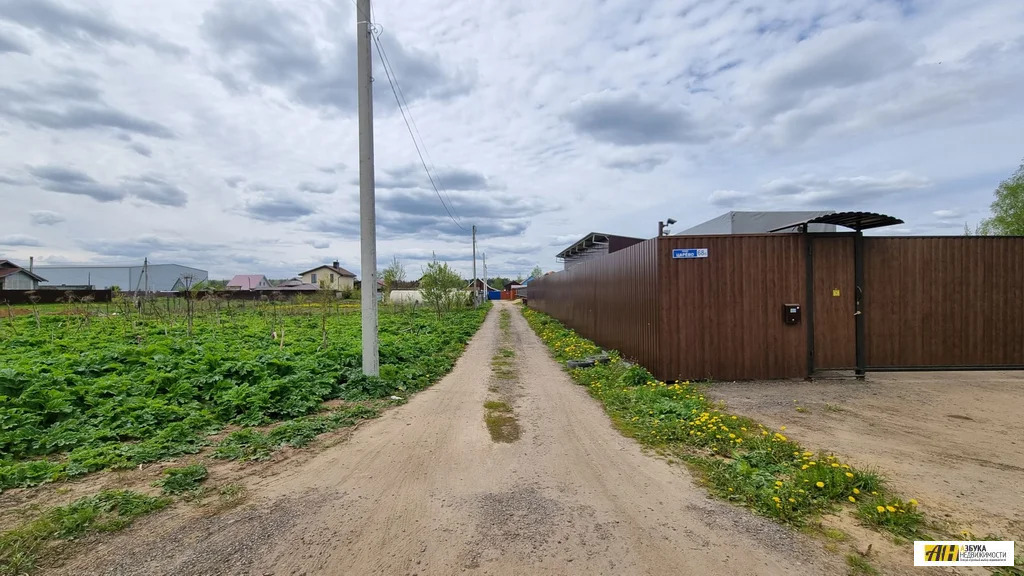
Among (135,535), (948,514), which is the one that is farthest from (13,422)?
(948,514)

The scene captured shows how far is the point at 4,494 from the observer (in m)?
3.36

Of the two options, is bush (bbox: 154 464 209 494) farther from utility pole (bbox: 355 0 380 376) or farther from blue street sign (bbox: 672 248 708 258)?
blue street sign (bbox: 672 248 708 258)

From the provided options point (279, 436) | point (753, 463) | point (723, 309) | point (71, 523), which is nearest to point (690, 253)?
point (723, 309)

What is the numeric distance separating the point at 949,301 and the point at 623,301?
5771 millimetres

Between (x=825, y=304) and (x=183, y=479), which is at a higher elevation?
(x=825, y=304)

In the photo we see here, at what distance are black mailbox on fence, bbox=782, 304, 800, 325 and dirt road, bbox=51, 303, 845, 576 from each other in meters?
4.39

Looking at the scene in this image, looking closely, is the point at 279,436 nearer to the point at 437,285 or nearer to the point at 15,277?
the point at 437,285

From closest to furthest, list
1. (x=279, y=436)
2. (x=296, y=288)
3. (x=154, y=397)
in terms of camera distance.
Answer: (x=279, y=436)
(x=154, y=397)
(x=296, y=288)

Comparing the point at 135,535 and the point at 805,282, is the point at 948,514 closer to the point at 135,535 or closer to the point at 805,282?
the point at 805,282

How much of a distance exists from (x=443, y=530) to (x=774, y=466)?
297cm

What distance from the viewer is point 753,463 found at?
3.87m

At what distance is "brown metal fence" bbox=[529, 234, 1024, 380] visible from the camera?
7.20 meters

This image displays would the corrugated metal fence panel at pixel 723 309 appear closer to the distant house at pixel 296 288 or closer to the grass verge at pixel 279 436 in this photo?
the grass verge at pixel 279 436

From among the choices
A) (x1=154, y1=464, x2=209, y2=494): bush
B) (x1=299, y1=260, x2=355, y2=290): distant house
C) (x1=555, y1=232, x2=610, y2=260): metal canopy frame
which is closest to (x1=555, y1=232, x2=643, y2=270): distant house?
(x1=555, y1=232, x2=610, y2=260): metal canopy frame
